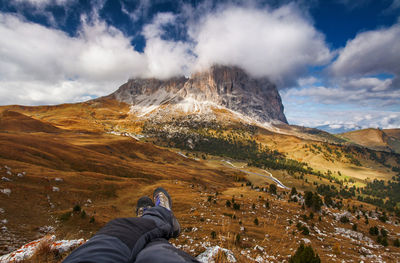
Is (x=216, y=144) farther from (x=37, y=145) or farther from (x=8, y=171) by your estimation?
(x=8, y=171)

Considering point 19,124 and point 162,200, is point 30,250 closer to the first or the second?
point 162,200

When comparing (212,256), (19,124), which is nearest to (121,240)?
(212,256)

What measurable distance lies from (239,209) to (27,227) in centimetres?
1856

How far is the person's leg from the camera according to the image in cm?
228

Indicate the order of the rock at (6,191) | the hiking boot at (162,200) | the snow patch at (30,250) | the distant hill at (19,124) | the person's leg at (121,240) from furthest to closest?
the distant hill at (19,124) < the rock at (6,191) < the hiking boot at (162,200) < the snow patch at (30,250) < the person's leg at (121,240)

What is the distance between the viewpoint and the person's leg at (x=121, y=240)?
7.48 feet

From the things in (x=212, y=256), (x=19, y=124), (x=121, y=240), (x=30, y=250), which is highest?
(x=19, y=124)

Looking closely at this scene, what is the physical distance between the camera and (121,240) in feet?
9.22

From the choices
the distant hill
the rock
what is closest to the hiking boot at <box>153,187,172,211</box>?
the rock

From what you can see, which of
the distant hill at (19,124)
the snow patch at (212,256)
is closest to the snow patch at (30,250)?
the snow patch at (212,256)

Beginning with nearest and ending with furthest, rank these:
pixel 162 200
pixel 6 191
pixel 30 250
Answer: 1. pixel 30 250
2. pixel 162 200
3. pixel 6 191

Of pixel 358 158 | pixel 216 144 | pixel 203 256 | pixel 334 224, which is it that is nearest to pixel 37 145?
pixel 203 256

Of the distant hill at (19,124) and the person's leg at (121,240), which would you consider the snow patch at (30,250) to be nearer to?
the person's leg at (121,240)

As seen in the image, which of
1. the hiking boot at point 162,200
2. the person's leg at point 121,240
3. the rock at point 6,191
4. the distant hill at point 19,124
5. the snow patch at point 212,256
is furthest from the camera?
the distant hill at point 19,124
